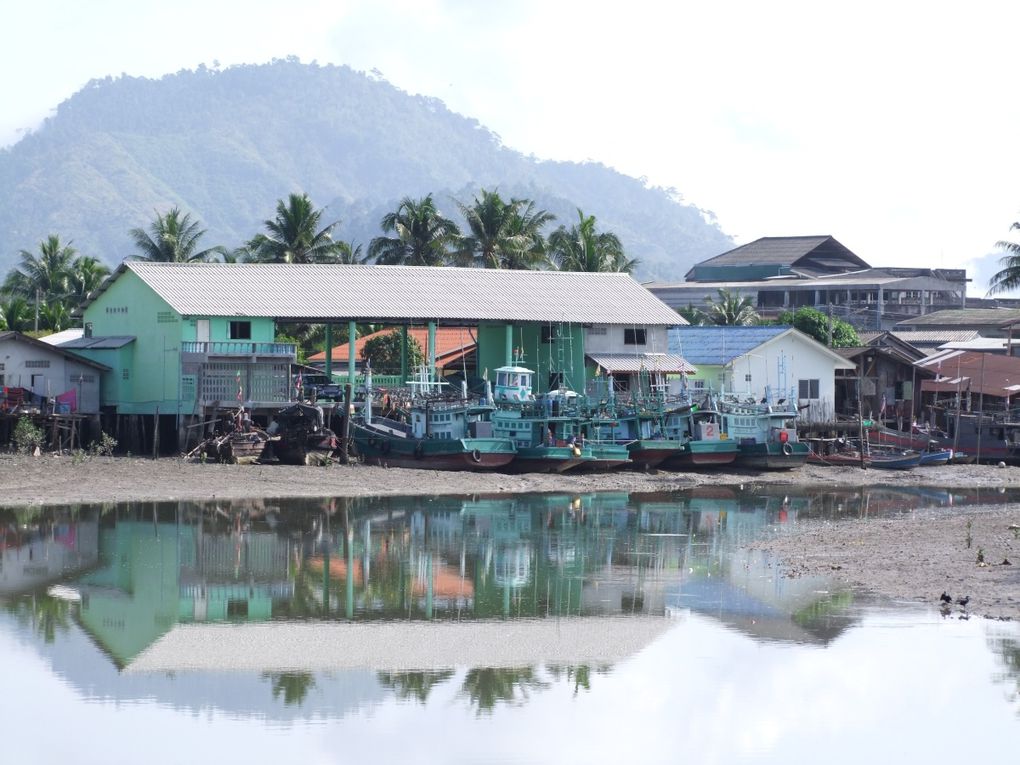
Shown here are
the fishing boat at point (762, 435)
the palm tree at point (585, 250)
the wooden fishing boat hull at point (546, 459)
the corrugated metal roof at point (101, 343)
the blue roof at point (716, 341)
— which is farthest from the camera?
the palm tree at point (585, 250)

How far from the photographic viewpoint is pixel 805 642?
2244 cm

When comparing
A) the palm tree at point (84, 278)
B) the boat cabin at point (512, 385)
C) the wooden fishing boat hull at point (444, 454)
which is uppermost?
the palm tree at point (84, 278)

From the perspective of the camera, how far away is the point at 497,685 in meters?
19.9

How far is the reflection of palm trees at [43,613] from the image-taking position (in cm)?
2300

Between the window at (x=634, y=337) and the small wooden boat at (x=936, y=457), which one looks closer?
the small wooden boat at (x=936, y=457)

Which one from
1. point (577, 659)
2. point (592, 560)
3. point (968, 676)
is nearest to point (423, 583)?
point (592, 560)

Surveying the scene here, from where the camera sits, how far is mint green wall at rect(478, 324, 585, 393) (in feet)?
190

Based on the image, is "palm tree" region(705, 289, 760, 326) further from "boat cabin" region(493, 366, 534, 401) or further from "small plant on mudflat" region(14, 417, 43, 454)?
"small plant on mudflat" region(14, 417, 43, 454)

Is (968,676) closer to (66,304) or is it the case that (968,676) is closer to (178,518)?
(178,518)

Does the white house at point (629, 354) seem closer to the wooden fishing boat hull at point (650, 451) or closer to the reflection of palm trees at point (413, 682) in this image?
the wooden fishing boat hull at point (650, 451)

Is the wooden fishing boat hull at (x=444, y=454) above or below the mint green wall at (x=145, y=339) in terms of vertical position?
below

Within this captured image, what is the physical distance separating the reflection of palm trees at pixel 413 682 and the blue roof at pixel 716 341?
40.4 m

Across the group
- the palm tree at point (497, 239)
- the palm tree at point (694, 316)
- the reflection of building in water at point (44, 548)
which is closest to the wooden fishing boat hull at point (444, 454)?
the reflection of building in water at point (44, 548)

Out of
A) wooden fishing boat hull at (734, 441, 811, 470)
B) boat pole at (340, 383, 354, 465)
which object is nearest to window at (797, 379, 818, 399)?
wooden fishing boat hull at (734, 441, 811, 470)
